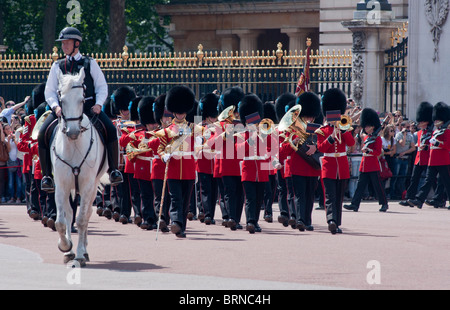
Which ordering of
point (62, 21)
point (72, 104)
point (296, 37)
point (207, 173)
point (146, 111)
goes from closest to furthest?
point (72, 104) < point (146, 111) < point (207, 173) < point (296, 37) < point (62, 21)

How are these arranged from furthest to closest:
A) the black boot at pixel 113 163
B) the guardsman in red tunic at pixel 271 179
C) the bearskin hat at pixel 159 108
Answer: the bearskin hat at pixel 159 108 → the guardsman in red tunic at pixel 271 179 → the black boot at pixel 113 163

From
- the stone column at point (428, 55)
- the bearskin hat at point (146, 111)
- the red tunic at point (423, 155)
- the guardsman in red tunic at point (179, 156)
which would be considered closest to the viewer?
the guardsman in red tunic at point (179, 156)

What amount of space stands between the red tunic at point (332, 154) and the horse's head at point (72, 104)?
3.63 meters

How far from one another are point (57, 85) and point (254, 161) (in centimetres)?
298

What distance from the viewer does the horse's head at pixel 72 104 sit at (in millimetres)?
9594

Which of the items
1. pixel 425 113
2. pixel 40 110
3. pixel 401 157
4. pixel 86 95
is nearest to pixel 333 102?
pixel 40 110

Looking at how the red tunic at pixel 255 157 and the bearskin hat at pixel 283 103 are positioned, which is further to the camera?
the bearskin hat at pixel 283 103

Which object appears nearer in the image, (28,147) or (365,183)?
(28,147)

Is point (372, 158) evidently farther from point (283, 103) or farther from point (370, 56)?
point (370, 56)

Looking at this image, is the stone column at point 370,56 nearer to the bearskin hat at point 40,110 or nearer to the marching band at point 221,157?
the marching band at point 221,157

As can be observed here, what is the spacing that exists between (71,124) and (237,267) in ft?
6.17

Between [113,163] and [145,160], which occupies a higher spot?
[113,163]

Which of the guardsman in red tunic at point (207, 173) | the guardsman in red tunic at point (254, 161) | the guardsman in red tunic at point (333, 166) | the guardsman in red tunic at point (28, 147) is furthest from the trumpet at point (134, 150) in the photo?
the guardsman in red tunic at point (333, 166)

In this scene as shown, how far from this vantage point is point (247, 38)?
108 ft
